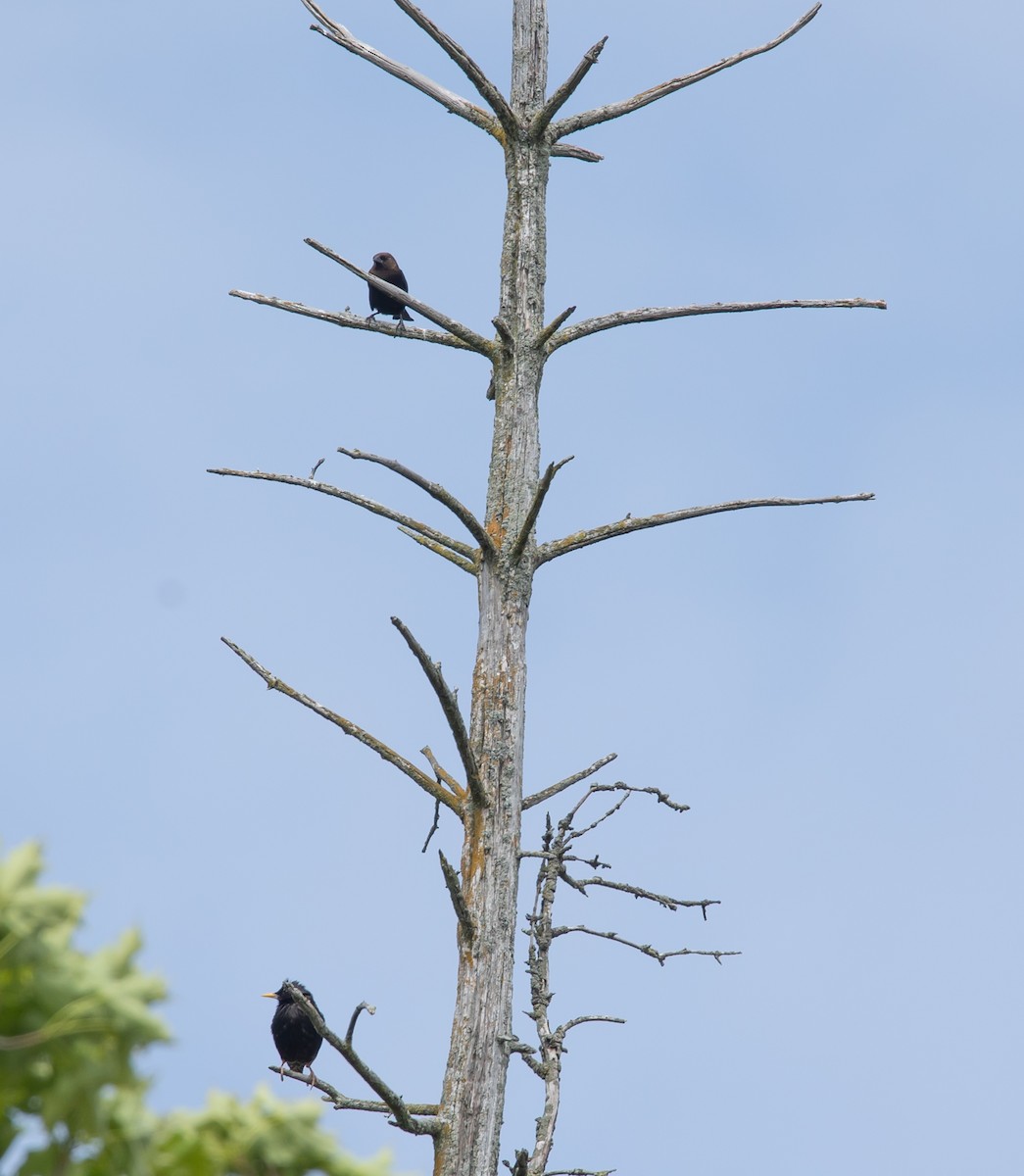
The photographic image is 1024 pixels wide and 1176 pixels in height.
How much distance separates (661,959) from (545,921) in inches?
36.4

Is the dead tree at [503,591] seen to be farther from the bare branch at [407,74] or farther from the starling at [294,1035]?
the starling at [294,1035]

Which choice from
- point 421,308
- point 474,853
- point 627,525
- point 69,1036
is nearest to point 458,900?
point 474,853

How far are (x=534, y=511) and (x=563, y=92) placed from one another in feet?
9.10

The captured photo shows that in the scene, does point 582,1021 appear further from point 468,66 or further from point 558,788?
point 468,66

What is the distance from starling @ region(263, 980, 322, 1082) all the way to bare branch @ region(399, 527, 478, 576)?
148 inches

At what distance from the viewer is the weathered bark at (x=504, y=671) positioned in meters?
7.69

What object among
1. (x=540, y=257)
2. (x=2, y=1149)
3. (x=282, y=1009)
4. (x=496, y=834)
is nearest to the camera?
(x=2, y=1149)

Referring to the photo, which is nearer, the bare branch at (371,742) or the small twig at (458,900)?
the small twig at (458,900)

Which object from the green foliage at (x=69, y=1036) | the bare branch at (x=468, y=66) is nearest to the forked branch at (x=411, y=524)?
the bare branch at (x=468, y=66)

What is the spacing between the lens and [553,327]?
8.62 m

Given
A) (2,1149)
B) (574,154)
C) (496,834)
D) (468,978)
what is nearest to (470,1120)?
(468,978)

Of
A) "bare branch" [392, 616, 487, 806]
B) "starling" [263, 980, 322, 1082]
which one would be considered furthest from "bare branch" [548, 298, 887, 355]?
"starling" [263, 980, 322, 1082]

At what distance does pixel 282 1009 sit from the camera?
1117 centimetres

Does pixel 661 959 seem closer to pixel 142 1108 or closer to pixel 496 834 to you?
pixel 496 834
